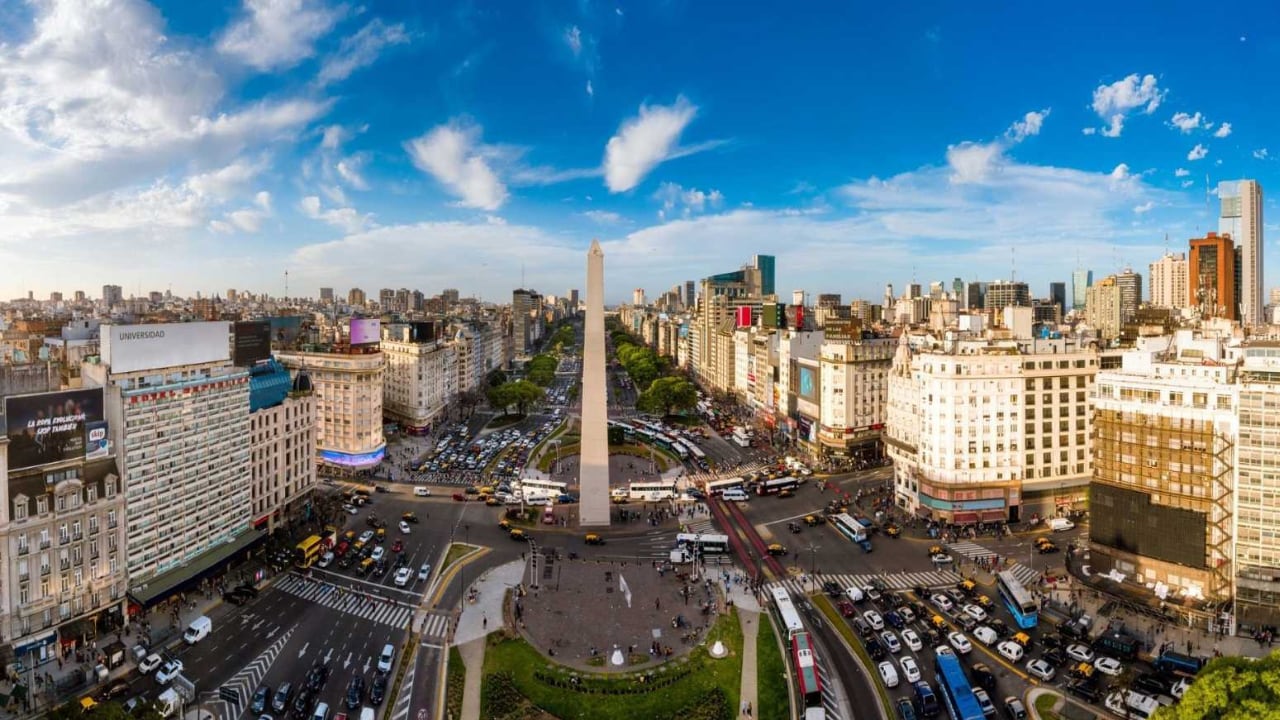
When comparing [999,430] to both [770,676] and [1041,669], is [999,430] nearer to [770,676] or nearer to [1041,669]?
[1041,669]

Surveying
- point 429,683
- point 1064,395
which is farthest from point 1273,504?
point 429,683

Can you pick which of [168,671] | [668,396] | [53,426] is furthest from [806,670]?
[668,396]

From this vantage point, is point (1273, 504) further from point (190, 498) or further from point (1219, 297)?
point (1219, 297)

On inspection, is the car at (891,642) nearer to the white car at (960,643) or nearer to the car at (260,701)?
the white car at (960,643)

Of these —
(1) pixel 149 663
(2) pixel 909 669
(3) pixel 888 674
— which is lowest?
(2) pixel 909 669

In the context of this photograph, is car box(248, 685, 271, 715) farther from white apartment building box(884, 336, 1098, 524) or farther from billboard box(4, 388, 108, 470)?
white apartment building box(884, 336, 1098, 524)
